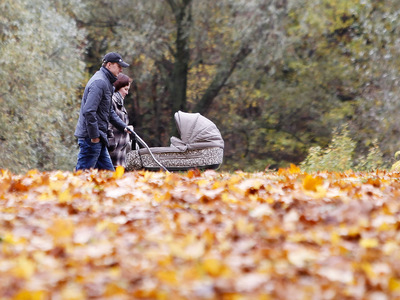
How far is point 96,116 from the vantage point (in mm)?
7836

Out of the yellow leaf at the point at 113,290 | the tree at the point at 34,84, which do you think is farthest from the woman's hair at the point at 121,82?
the tree at the point at 34,84

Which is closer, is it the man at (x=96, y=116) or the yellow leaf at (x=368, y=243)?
the yellow leaf at (x=368, y=243)

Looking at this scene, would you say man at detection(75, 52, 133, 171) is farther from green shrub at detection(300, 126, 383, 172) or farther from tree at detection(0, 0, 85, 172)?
tree at detection(0, 0, 85, 172)

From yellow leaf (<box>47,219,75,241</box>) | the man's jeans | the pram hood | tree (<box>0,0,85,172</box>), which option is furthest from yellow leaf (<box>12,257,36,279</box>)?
tree (<box>0,0,85,172</box>)

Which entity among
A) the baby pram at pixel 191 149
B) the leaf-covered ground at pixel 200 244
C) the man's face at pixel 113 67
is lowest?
the baby pram at pixel 191 149

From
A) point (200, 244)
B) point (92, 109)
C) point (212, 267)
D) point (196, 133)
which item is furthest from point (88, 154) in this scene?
point (212, 267)

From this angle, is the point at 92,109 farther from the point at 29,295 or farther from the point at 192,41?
the point at 192,41

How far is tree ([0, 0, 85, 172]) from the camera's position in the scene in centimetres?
1642

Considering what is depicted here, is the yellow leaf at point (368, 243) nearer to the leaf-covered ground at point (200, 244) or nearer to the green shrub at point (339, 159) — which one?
the leaf-covered ground at point (200, 244)

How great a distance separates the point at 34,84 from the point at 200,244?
14.5 metres

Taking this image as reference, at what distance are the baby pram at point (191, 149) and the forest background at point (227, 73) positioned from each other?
132 inches

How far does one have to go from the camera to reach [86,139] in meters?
7.88

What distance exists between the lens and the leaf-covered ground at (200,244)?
2.46m

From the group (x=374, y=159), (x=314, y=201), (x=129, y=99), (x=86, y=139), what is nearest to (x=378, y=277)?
(x=314, y=201)
